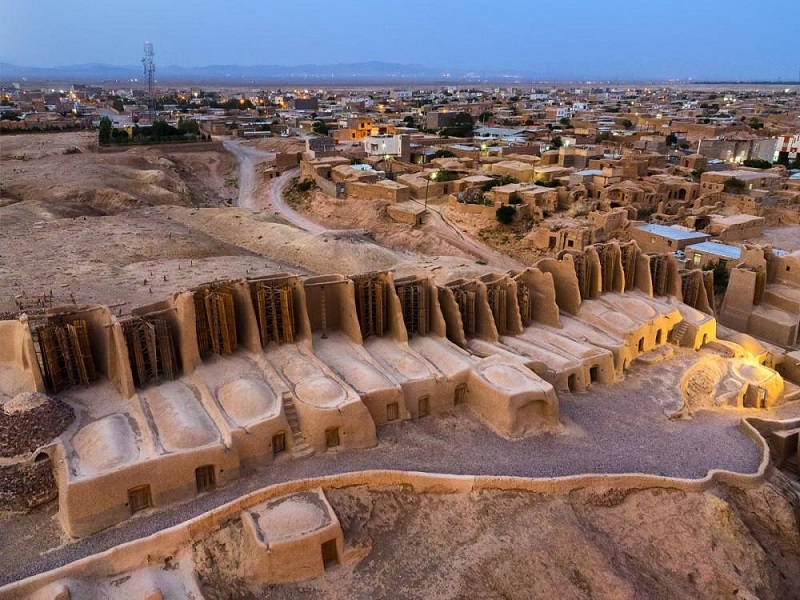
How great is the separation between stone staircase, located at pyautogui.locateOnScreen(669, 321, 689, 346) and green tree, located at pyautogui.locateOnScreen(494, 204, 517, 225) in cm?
1997

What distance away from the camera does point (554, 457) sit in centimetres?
1628

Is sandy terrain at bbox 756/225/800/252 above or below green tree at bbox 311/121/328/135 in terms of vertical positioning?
below

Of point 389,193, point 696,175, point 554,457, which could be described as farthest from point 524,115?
point 554,457

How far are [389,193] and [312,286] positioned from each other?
96.3ft

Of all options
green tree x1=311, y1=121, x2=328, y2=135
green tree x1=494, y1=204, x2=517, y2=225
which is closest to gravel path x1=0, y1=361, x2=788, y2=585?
green tree x1=494, y1=204, x2=517, y2=225

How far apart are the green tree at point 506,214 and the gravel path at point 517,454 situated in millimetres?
23838

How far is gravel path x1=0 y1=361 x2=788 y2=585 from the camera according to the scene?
42.3ft

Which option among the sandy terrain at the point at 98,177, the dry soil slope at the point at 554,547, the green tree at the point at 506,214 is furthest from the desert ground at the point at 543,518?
the green tree at the point at 506,214

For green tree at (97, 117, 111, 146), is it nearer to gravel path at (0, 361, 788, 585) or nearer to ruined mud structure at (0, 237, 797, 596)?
ruined mud structure at (0, 237, 797, 596)

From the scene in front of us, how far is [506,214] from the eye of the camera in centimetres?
4256

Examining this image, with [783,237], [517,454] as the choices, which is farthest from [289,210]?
[517,454]

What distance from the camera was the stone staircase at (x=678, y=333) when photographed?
23.8 meters

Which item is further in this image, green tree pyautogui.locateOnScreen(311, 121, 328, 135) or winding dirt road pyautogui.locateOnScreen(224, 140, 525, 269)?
green tree pyautogui.locateOnScreen(311, 121, 328, 135)

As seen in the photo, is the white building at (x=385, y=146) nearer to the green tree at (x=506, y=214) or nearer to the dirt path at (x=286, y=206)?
the dirt path at (x=286, y=206)
